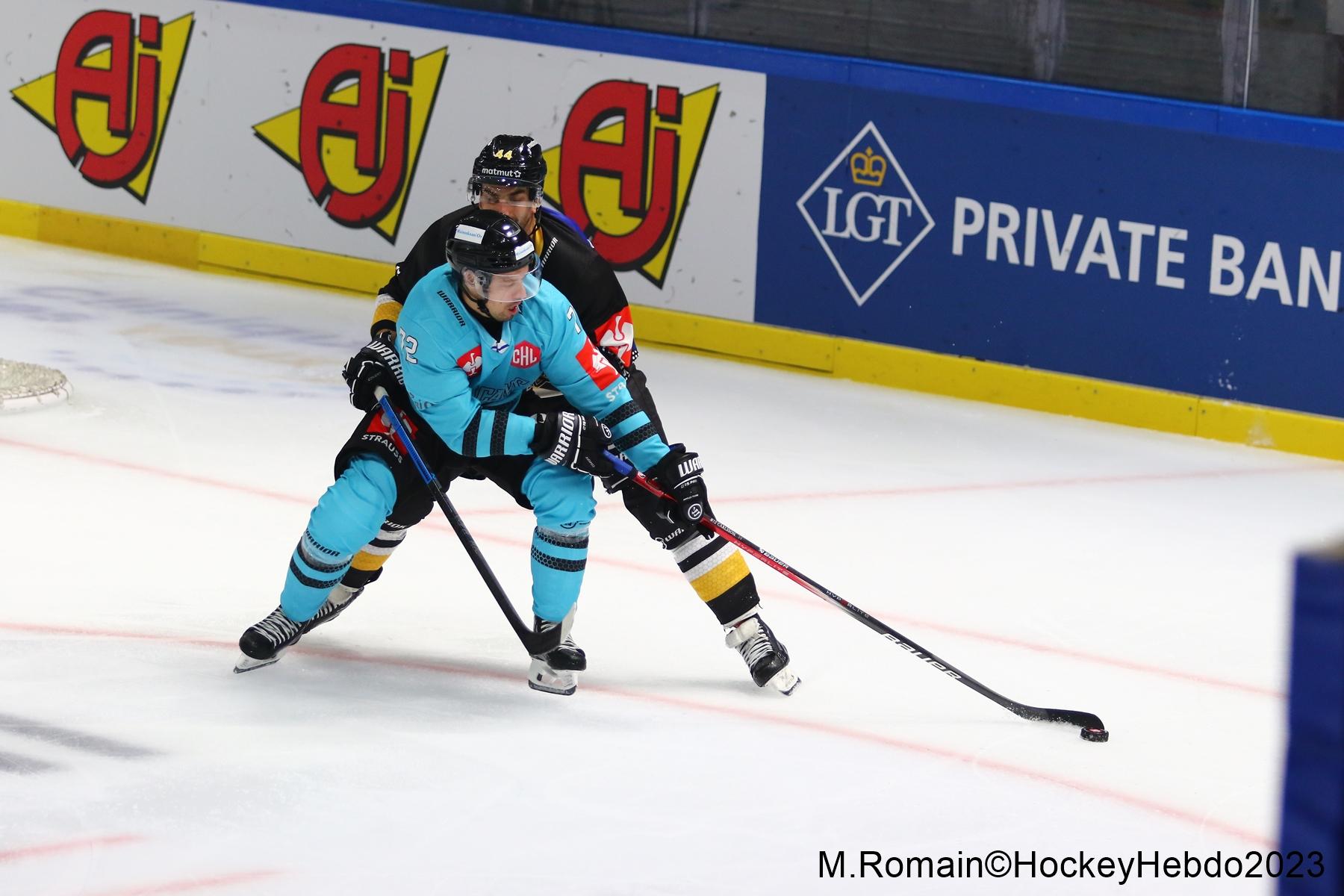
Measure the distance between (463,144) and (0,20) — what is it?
2.67m

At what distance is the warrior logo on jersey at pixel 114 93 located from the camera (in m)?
9.48

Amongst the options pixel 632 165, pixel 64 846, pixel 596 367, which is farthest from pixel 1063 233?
pixel 64 846

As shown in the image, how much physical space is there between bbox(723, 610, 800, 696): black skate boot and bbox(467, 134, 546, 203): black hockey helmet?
1.06m

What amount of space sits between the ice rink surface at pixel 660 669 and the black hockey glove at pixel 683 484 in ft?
1.43

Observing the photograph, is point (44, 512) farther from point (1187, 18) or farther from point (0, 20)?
point (0, 20)

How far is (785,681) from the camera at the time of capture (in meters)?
4.59

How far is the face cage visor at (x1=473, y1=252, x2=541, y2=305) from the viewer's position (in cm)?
417

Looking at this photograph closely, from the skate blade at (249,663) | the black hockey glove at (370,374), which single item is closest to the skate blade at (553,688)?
the skate blade at (249,663)

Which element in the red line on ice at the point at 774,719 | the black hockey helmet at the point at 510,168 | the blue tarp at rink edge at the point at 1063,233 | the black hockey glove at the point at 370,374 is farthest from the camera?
the blue tarp at rink edge at the point at 1063,233

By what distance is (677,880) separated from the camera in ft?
11.8

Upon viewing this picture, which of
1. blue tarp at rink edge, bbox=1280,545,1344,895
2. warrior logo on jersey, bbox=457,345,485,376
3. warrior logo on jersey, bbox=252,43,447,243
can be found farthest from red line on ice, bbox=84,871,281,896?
warrior logo on jersey, bbox=252,43,447,243

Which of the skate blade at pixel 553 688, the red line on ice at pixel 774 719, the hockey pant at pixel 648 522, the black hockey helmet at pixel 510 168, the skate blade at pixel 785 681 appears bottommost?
the red line on ice at pixel 774 719

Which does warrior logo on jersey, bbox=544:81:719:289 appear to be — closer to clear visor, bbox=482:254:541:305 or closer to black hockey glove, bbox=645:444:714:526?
black hockey glove, bbox=645:444:714:526

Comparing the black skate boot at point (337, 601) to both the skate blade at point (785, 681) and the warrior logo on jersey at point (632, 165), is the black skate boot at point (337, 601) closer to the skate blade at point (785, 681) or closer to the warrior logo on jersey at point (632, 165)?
the skate blade at point (785, 681)
